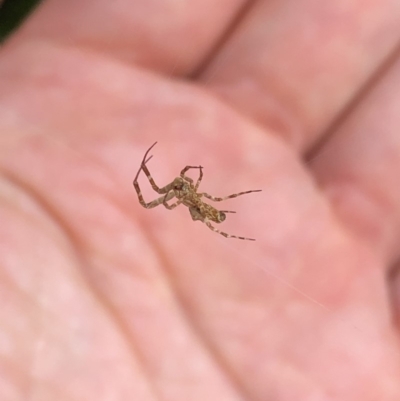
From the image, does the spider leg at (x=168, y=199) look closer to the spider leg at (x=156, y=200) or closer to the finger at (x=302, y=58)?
the spider leg at (x=156, y=200)

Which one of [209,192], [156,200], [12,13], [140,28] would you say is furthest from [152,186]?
[12,13]

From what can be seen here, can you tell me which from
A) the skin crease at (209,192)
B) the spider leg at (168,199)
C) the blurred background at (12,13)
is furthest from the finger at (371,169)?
the blurred background at (12,13)

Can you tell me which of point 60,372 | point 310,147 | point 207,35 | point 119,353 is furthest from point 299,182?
point 60,372

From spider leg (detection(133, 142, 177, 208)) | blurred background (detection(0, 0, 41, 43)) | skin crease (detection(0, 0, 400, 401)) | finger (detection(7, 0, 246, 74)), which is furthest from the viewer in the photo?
blurred background (detection(0, 0, 41, 43))

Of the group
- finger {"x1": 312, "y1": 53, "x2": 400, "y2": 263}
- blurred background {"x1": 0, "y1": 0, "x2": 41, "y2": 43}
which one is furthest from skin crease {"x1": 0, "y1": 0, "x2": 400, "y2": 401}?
blurred background {"x1": 0, "y1": 0, "x2": 41, "y2": 43}

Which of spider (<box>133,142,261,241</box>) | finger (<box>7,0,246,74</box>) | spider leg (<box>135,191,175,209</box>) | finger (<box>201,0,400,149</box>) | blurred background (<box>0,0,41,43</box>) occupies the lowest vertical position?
blurred background (<box>0,0,41,43</box>)

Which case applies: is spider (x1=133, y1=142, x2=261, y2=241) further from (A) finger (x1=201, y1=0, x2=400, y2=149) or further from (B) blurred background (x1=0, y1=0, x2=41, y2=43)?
(B) blurred background (x1=0, y1=0, x2=41, y2=43)

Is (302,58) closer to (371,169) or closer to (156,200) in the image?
(371,169)
